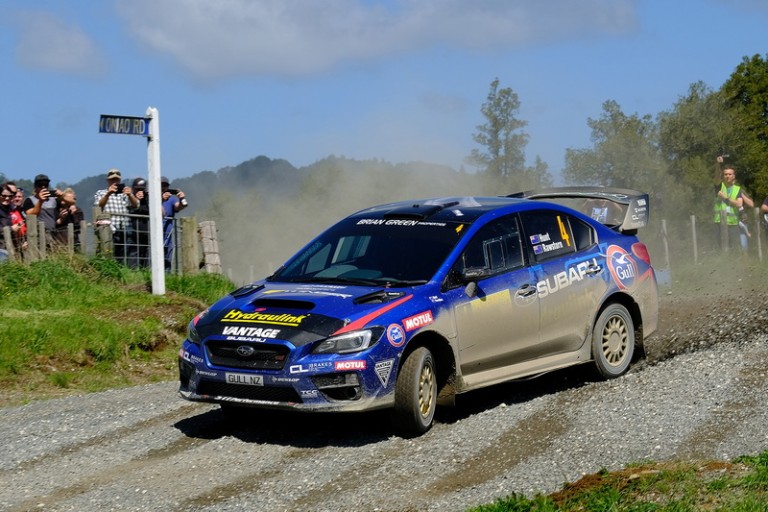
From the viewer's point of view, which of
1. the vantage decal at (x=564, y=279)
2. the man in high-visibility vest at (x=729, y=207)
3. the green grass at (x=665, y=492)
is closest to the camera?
the green grass at (x=665, y=492)

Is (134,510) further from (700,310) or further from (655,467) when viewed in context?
(700,310)

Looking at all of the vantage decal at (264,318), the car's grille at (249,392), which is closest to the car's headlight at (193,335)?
the vantage decal at (264,318)

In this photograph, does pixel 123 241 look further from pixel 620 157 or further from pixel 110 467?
pixel 620 157

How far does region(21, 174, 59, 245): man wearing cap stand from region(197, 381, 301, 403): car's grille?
901 cm

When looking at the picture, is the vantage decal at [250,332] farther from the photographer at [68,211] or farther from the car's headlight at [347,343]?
the photographer at [68,211]

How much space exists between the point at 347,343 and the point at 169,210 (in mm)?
10044

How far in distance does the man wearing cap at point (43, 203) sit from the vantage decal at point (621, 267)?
9.33 m

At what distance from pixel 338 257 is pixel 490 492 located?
3.16 meters

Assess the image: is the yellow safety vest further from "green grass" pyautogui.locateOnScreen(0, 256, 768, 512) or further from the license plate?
the license plate

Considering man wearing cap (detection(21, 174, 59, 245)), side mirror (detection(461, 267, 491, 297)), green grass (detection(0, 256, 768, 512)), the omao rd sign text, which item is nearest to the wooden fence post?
green grass (detection(0, 256, 768, 512))

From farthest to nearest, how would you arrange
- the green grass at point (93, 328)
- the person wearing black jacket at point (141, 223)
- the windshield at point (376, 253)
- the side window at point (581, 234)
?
the person wearing black jacket at point (141, 223)
the green grass at point (93, 328)
the side window at point (581, 234)
the windshield at point (376, 253)

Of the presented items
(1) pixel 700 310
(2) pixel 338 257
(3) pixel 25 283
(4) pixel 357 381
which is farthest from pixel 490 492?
(3) pixel 25 283

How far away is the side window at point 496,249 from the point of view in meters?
9.36

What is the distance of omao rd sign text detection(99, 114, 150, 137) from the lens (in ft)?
47.2
